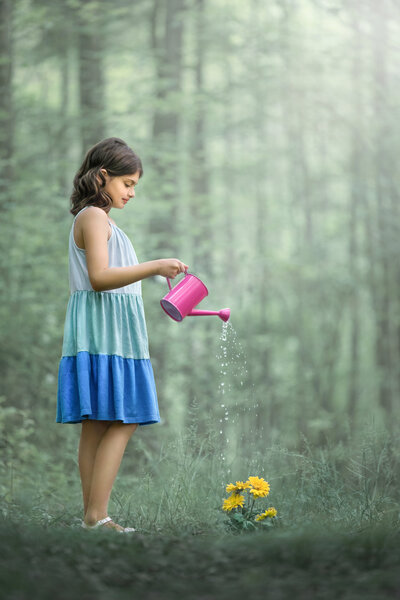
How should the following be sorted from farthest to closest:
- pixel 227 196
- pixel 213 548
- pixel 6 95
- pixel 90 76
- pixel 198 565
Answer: pixel 227 196 → pixel 90 76 → pixel 6 95 → pixel 213 548 → pixel 198 565

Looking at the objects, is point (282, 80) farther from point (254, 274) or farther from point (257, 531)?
point (257, 531)

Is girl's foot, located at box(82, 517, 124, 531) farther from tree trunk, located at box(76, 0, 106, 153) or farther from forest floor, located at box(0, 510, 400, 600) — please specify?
tree trunk, located at box(76, 0, 106, 153)

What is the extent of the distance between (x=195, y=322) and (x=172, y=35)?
3913 mm

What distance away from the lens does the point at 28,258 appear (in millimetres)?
6492

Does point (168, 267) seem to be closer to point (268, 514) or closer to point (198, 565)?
point (268, 514)

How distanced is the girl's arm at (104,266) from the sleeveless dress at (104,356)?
0.34ft

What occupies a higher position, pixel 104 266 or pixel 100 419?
pixel 104 266

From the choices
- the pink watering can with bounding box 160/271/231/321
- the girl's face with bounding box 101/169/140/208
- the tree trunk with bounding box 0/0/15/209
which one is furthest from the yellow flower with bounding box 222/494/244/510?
the tree trunk with bounding box 0/0/15/209

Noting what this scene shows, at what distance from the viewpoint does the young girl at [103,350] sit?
263 centimetres

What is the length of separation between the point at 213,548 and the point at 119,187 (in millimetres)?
1490

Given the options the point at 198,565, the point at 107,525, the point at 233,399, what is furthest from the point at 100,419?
the point at 233,399

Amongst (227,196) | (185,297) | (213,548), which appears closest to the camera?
(213,548)

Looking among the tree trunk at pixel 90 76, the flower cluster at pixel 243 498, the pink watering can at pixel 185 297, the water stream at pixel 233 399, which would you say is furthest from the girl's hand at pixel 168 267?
the tree trunk at pixel 90 76

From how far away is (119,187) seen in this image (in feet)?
9.46
